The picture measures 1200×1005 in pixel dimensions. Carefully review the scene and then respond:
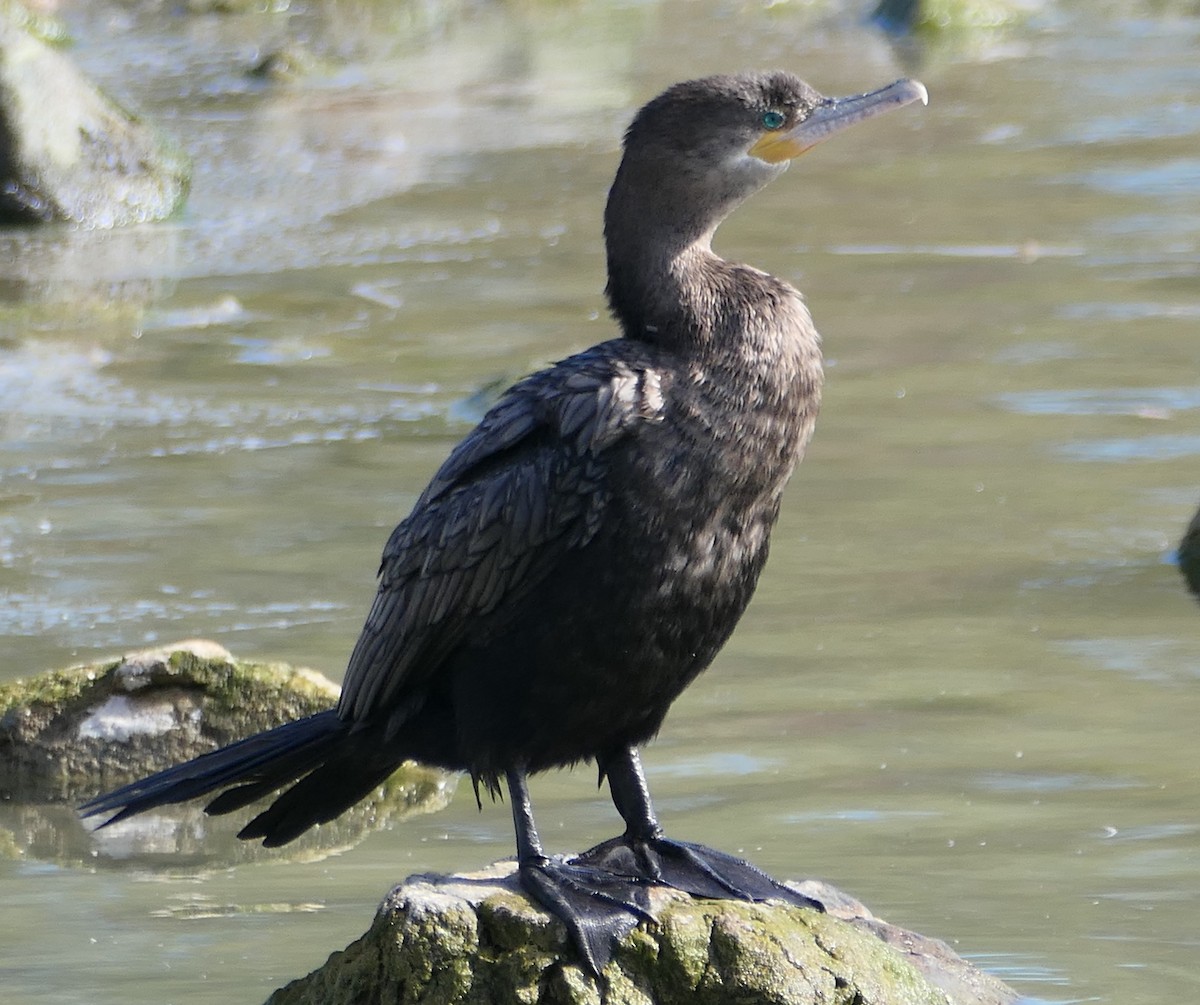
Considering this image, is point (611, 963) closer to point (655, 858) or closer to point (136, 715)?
point (655, 858)

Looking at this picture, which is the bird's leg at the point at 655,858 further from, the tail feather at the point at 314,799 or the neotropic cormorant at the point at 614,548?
the tail feather at the point at 314,799

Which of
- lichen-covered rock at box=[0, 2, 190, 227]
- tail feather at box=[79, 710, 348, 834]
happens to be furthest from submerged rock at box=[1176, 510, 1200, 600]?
lichen-covered rock at box=[0, 2, 190, 227]

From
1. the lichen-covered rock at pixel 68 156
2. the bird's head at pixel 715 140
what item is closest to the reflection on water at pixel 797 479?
the lichen-covered rock at pixel 68 156

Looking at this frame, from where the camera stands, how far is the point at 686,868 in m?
4.06

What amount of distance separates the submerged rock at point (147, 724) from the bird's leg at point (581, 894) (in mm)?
1495

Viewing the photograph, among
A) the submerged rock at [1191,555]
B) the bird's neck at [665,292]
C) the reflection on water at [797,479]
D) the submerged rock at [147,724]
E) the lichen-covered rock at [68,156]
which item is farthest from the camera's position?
the lichen-covered rock at [68,156]

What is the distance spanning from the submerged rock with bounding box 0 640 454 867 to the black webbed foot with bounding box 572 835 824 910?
4.28ft

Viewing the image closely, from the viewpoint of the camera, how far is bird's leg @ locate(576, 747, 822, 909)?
398cm

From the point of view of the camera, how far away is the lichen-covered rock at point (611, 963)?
141 inches

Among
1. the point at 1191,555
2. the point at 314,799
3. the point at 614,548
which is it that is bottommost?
the point at 1191,555

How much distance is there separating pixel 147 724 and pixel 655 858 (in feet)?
5.95

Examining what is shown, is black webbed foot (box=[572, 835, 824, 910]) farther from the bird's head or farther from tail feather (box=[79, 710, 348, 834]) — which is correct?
the bird's head

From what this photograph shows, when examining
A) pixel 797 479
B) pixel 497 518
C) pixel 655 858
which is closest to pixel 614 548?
pixel 497 518

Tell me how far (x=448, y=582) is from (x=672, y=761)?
1603 mm
